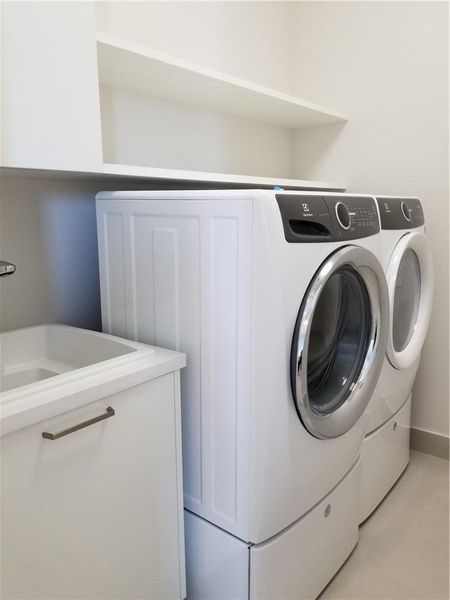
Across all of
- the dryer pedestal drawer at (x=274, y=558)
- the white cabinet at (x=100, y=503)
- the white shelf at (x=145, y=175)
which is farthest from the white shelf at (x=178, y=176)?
the dryer pedestal drawer at (x=274, y=558)

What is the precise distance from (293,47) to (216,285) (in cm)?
192

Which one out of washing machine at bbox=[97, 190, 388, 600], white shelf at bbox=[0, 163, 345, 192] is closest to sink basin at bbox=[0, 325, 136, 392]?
washing machine at bbox=[97, 190, 388, 600]

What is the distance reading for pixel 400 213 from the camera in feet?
5.30

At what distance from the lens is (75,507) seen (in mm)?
934

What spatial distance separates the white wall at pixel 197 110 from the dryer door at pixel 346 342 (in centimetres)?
93

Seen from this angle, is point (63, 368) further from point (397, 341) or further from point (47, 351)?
point (397, 341)

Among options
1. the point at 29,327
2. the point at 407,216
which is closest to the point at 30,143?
the point at 29,327

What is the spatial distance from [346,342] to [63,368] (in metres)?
0.88

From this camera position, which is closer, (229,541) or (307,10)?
(229,541)

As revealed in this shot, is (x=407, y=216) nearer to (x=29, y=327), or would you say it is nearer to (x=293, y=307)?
(x=293, y=307)

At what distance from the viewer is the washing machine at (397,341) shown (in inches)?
61.4

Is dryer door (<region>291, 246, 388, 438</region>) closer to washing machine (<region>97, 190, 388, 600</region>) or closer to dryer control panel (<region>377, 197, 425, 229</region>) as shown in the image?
washing machine (<region>97, 190, 388, 600</region>)

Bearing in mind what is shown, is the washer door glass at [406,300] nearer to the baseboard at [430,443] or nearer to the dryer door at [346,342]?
the dryer door at [346,342]

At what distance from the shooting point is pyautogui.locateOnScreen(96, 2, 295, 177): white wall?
163 cm
